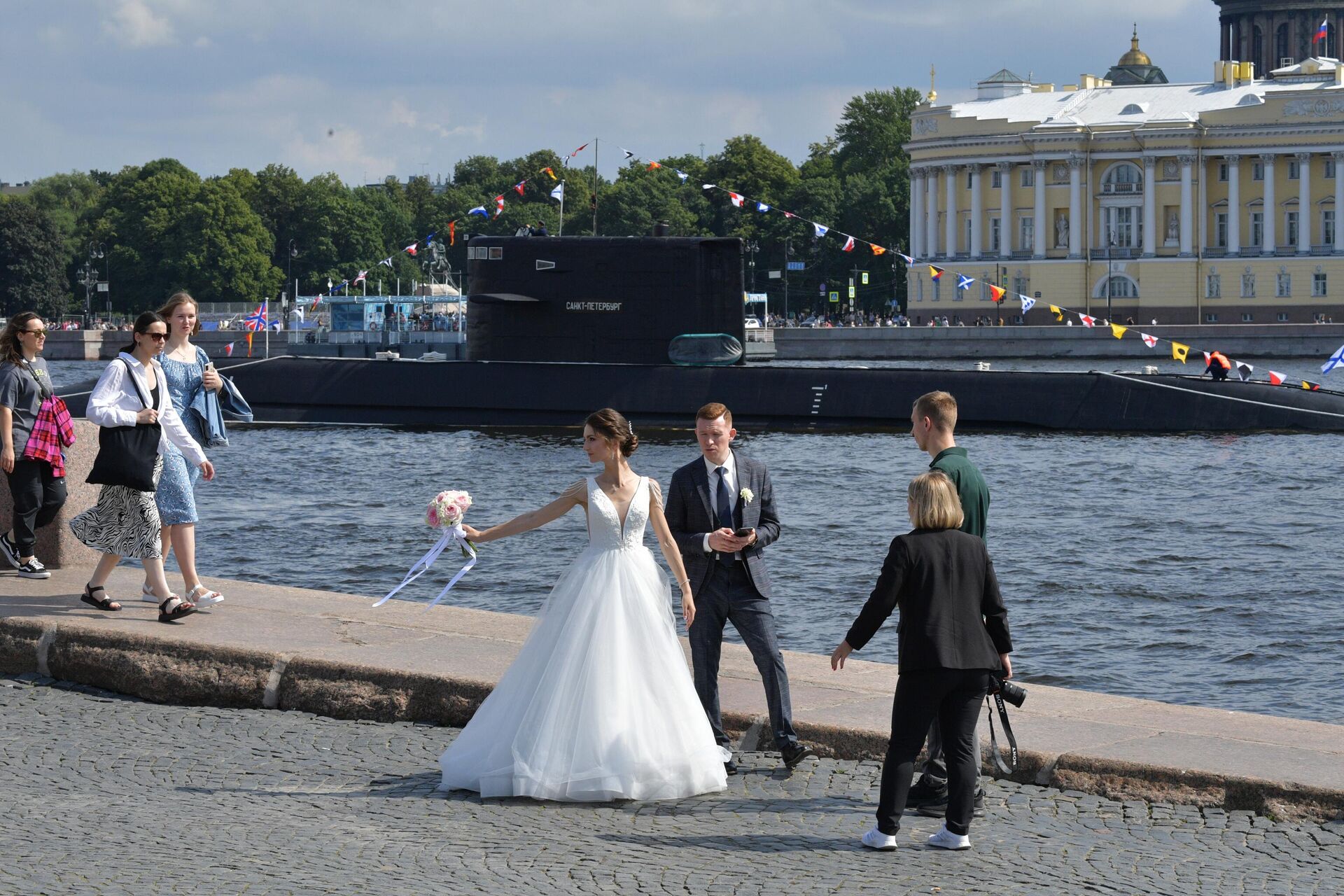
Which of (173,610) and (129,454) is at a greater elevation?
(129,454)

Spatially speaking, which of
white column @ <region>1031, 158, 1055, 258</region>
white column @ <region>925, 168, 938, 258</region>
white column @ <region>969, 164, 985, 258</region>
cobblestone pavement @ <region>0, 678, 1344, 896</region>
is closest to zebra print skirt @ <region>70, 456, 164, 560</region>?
cobblestone pavement @ <region>0, 678, 1344, 896</region>

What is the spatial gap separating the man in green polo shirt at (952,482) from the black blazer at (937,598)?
1.13ft

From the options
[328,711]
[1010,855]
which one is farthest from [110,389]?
[1010,855]

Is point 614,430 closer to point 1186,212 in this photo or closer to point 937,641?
point 937,641

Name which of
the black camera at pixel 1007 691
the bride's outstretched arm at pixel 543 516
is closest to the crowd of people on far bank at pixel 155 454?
the bride's outstretched arm at pixel 543 516

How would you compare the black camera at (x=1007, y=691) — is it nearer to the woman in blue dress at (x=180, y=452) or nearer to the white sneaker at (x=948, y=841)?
the white sneaker at (x=948, y=841)

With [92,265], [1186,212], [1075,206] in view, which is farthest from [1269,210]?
[92,265]

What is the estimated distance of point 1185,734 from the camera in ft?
24.1

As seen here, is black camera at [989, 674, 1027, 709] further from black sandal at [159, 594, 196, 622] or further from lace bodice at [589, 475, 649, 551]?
black sandal at [159, 594, 196, 622]

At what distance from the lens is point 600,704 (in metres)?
6.86

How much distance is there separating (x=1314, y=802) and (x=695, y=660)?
8.91 feet

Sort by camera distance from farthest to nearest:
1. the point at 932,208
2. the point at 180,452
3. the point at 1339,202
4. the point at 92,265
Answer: the point at 92,265, the point at 932,208, the point at 1339,202, the point at 180,452

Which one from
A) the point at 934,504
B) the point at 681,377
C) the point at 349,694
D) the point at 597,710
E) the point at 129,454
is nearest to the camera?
the point at 934,504

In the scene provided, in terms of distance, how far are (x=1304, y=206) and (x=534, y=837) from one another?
103 meters
